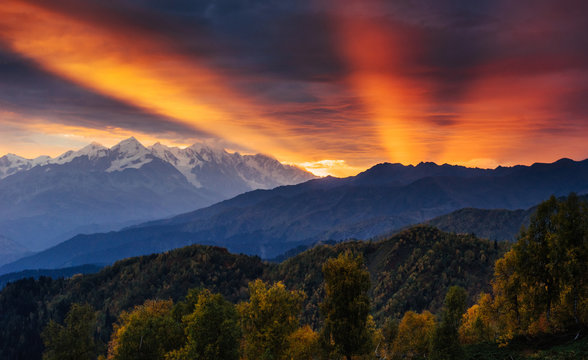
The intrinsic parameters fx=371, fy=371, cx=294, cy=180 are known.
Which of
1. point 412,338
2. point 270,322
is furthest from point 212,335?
point 412,338

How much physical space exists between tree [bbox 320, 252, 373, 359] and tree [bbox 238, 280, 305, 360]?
819 centimetres

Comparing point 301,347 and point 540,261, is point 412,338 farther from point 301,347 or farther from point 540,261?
point 301,347

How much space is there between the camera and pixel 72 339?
219 ft

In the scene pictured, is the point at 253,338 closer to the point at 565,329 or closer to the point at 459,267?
the point at 565,329

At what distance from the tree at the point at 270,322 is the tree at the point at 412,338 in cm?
3679

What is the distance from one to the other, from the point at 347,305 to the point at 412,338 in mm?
48616

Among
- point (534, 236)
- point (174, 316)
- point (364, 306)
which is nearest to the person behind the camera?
point (364, 306)

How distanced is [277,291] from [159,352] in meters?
21.5

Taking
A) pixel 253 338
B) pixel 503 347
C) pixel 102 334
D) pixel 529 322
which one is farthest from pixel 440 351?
pixel 102 334

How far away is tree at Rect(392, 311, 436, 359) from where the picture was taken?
8150 cm

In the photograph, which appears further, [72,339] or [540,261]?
[72,339]

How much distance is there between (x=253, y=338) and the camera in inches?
2249

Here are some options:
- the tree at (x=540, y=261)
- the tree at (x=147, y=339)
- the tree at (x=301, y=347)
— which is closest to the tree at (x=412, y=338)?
A: the tree at (x=540, y=261)

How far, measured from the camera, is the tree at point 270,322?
56094 mm
